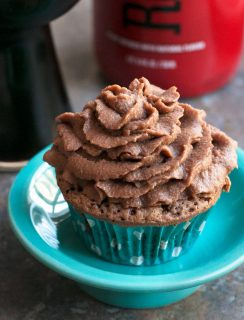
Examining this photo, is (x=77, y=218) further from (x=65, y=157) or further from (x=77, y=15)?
(x=77, y=15)

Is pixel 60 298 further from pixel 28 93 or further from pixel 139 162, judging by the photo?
pixel 28 93

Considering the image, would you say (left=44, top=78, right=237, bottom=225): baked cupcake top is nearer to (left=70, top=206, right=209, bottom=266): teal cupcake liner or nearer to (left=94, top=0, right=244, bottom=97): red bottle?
(left=70, top=206, right=209, bottom=266): teal cupcake liner

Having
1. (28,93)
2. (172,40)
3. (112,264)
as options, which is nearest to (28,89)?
(28,93)

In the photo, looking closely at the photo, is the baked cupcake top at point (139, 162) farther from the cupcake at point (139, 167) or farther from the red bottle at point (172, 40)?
the red bottle at point (172, 40)

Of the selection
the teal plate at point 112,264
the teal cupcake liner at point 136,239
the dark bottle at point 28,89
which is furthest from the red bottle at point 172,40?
the teal cupcake liner at point 136,239

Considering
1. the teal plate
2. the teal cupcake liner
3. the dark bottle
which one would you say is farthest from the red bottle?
the teal cupcake liner

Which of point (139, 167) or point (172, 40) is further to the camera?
point (172, 40)
